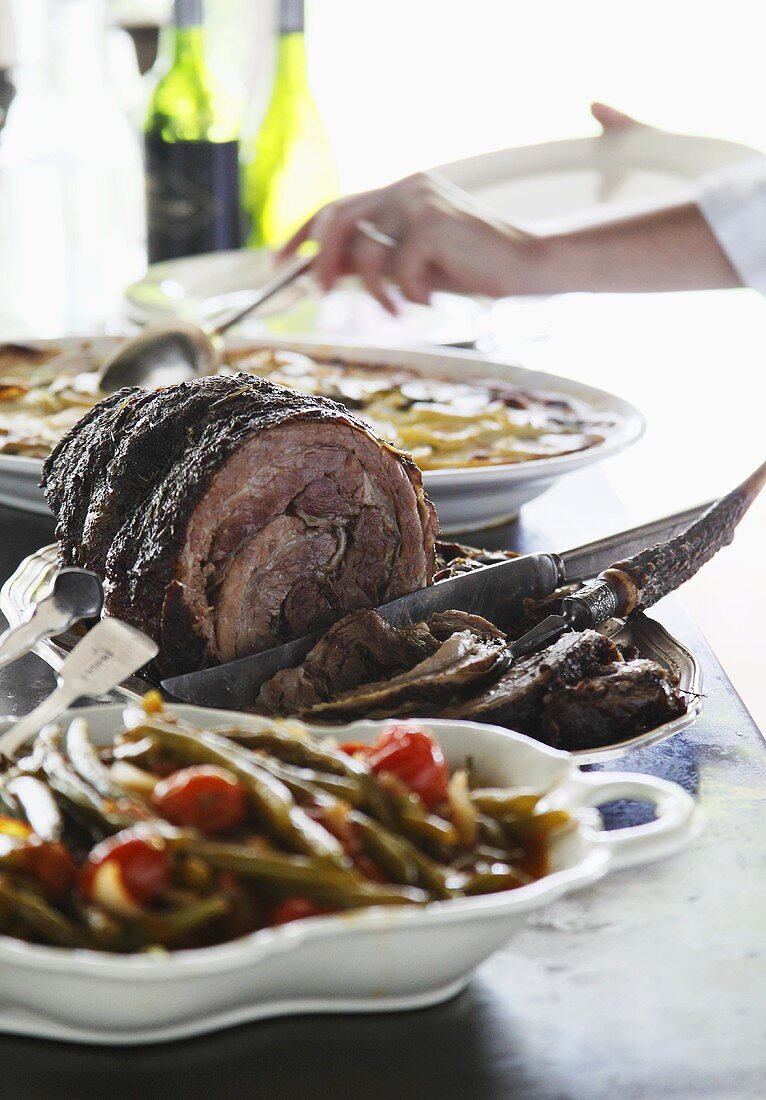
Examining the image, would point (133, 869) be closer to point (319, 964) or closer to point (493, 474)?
point (319, 964)

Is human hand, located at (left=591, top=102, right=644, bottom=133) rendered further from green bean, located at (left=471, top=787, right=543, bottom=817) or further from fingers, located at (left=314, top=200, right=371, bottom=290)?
green bean, located at (left=471, top=787, right=543, bottom=817)

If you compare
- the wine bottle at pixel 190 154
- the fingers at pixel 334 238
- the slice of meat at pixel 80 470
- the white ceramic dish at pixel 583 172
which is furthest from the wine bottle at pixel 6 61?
the slice of meat at pixel 80 470

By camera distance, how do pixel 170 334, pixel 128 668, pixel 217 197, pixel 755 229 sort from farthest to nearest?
pixel 217 197 < pixel 755 229 < pixel 170 334 < pixel 128 668

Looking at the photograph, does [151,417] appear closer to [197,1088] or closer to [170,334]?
[197,1088]

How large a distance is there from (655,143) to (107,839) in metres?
3.44

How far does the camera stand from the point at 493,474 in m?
2.08

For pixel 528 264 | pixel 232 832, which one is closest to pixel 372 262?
pixel 528 264

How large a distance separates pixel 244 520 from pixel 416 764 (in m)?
0.55

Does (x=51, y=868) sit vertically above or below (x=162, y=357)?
above

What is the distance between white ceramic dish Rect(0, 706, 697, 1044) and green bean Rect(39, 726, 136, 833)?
4.2 inches

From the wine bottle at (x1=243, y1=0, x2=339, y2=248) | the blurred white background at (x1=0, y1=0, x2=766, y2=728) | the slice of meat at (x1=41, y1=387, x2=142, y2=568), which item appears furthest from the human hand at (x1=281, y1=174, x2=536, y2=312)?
the slice of meat at (x1=41, y1=387, x2=142, y2=568)

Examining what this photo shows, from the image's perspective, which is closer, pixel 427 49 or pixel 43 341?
pixel 43 341

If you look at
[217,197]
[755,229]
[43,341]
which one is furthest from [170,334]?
[755,229]

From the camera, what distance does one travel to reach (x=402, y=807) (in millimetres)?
989
